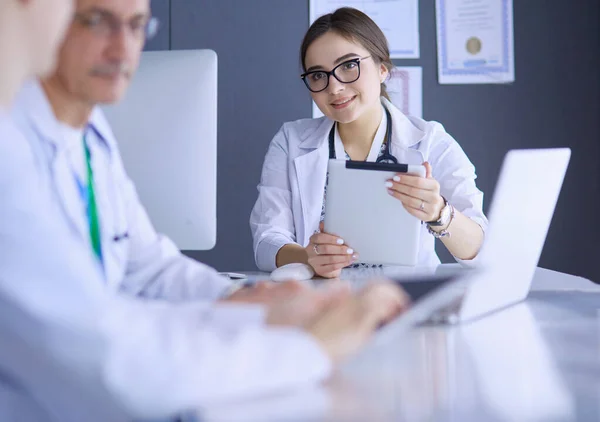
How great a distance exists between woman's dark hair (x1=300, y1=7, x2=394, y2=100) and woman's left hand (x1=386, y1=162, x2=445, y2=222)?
2.34ft

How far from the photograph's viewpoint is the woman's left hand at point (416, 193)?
1.61 metres

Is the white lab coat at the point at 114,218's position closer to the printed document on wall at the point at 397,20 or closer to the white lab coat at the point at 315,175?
the white lab coat at the point at 315,175

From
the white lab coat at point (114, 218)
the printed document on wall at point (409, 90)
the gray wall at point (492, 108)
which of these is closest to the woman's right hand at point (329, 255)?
the white lab coat at point (114, 218)

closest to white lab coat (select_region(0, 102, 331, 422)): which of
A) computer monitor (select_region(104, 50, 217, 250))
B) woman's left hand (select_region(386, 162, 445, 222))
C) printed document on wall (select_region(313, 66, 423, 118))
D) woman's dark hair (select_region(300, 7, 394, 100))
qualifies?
computer monitor (select_region(104, 50, 217, 250))

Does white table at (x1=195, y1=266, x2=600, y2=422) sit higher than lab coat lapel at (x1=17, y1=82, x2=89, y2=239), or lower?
lower

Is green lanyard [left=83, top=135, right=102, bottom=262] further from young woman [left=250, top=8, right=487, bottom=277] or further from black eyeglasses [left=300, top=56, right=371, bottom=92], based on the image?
black eyeglasses [left=300, top=56, right=371, bottom=92]

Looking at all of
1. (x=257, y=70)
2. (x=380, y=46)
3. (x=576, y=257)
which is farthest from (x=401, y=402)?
(x=576, y=257)

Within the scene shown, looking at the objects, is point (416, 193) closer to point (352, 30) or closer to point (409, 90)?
point (352, 30)

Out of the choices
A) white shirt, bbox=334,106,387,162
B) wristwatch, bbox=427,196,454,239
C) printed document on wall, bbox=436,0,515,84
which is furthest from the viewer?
printed document on wall, bbox=436,0,515,84

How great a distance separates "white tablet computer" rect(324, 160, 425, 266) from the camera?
1.62 meters

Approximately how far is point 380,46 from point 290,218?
68 cm

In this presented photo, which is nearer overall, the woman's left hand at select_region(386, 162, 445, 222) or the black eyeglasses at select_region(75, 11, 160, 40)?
the black eyeglasses at select_region(75, 11, 160, 40)

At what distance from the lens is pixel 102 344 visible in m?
0.72

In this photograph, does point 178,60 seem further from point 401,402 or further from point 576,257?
point 576,257
